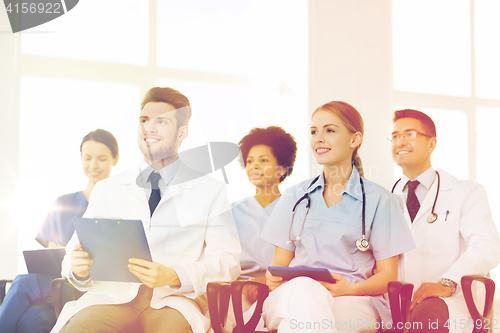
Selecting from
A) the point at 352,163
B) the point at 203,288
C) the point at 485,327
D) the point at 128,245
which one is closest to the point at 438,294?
the point at 485,327

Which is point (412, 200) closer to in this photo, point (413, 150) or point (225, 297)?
point (413, 150)

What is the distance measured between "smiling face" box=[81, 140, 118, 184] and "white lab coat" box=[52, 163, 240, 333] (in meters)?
0.61

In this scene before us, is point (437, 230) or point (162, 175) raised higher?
point (162, 175)

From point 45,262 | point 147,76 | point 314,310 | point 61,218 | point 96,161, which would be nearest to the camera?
point 314,310

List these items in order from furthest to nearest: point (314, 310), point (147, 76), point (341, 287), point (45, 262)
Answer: point (147, 76) < point (45, 262) < point (341, 287) < point (314, 310)

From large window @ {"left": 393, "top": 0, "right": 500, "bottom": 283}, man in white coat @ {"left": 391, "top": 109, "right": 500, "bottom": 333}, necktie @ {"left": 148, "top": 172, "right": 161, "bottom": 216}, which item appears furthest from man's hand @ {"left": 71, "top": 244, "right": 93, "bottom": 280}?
large window @ {"left": 393, "top": 0, "right": 500, "bottom": 283}

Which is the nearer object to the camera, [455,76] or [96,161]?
[96,161]

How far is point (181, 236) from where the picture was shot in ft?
5.95

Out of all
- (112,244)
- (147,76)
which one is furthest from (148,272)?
(147,76)

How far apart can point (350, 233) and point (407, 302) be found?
34 cm

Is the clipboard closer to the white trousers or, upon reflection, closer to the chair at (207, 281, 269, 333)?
the chair at (207, 281, 269, 333)

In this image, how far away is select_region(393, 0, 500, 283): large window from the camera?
3111mm

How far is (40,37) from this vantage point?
2646 mm

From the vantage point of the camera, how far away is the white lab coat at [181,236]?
1.66m
